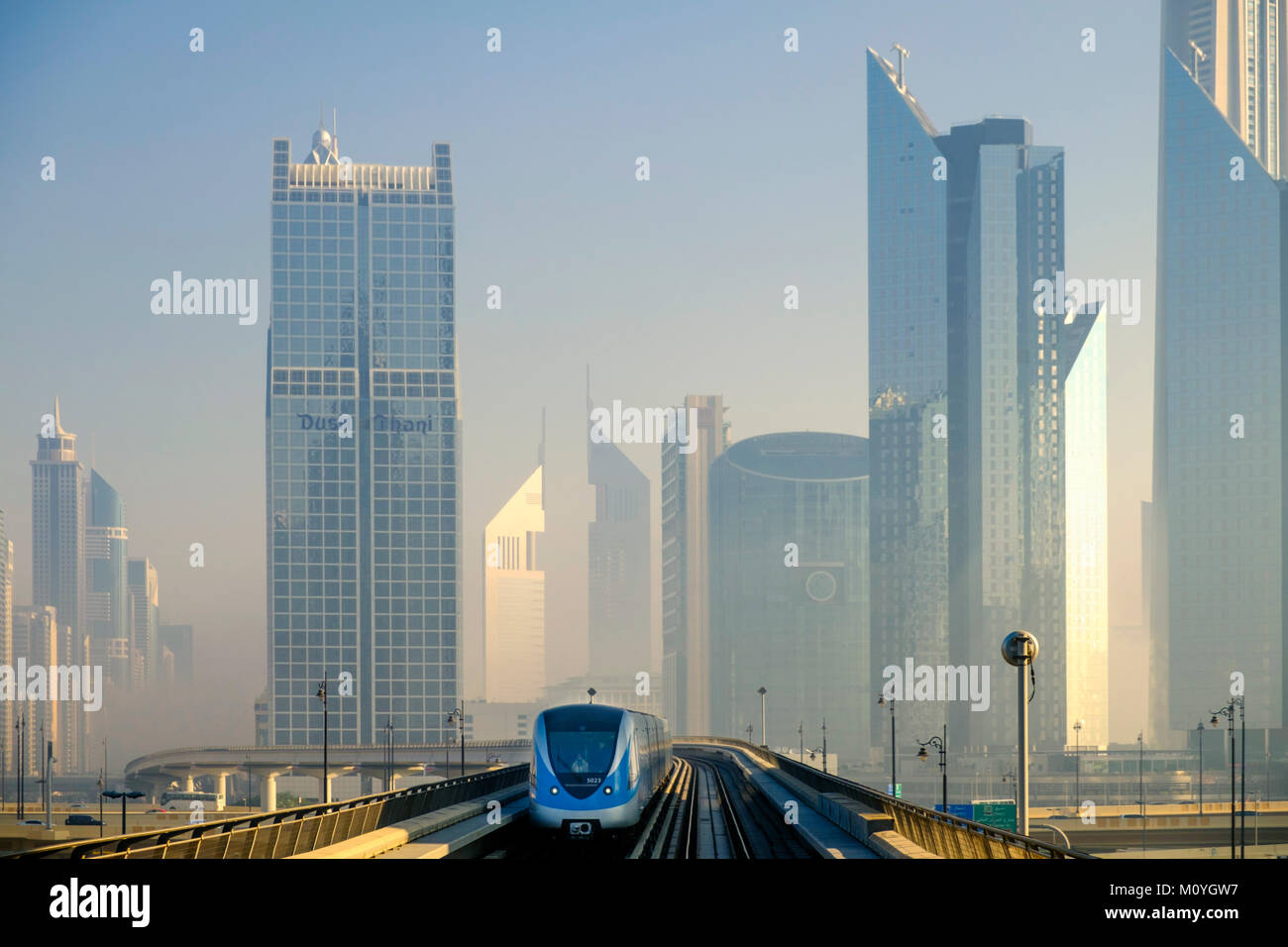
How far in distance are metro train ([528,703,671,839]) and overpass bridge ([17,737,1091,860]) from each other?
91cm

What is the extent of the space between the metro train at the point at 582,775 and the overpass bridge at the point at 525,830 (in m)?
0.91

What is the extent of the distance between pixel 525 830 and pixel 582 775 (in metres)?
7.07

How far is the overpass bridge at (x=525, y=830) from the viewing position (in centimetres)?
2130

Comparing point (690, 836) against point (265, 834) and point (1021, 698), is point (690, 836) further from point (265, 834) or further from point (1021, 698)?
point (265, 834)

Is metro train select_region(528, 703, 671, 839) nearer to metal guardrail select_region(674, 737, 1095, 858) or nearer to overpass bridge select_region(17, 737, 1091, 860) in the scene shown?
overpass bridge select_region(17, 737, 1091, 860)

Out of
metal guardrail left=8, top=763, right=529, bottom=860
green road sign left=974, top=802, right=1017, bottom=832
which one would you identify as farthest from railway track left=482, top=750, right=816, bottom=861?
green road sign left=974, top=802, right=1017, bottom=832

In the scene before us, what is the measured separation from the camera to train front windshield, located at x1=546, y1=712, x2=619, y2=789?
114 feet

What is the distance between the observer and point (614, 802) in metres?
34.9

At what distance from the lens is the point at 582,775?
34.8 metres

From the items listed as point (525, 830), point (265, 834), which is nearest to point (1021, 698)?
point (265, 834)

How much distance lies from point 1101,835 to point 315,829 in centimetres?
11941
